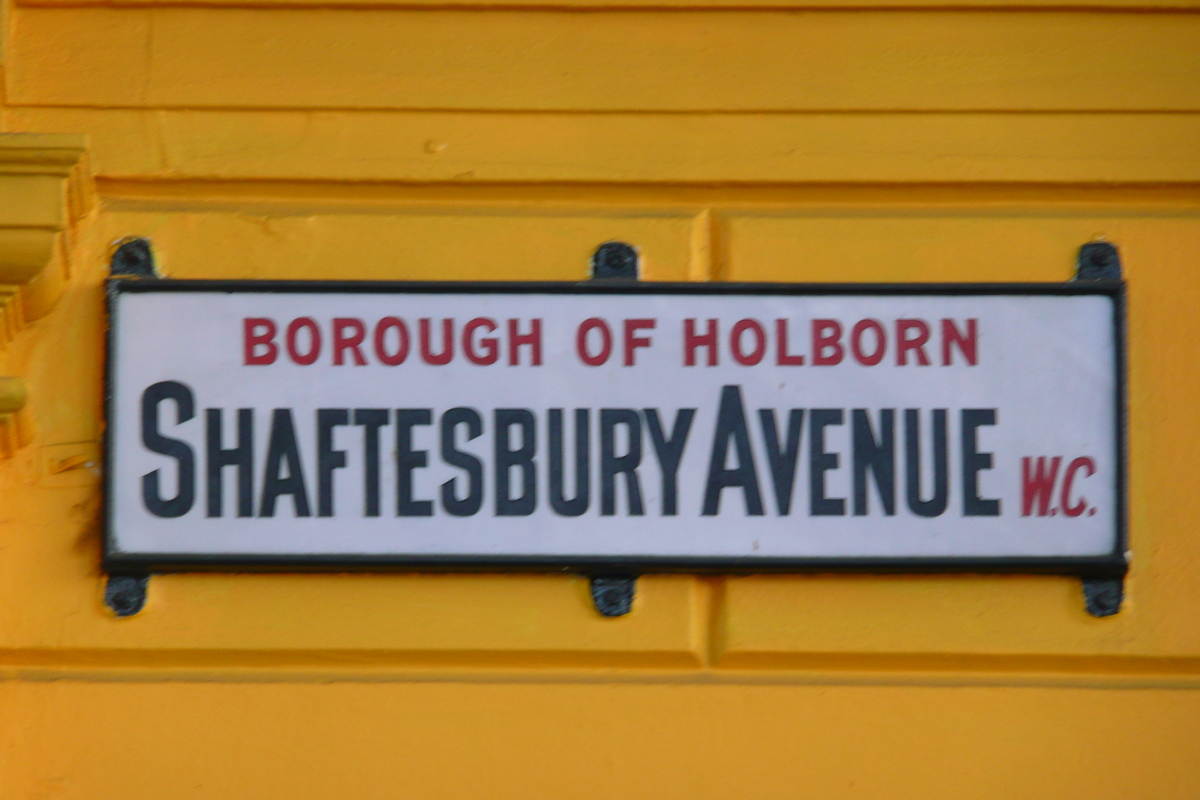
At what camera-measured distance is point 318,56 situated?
251 cm

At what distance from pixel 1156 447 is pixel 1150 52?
74 cm

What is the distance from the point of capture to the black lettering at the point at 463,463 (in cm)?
239

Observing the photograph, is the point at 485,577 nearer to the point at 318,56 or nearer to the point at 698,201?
the point at 698,201

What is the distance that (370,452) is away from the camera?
2393 mm

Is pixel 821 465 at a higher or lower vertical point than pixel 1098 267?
lower

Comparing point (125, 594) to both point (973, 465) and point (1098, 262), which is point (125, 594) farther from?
point (1098, 262)

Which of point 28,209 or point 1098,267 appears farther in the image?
point 1098,267

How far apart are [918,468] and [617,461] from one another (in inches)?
21.4

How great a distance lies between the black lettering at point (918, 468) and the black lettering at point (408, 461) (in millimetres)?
863

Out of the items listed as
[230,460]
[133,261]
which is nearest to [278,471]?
[230,460]

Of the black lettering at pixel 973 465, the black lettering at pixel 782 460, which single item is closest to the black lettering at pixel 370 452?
the black lettering at pixel 782 460

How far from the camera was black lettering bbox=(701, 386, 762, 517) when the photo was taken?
2.39 meters

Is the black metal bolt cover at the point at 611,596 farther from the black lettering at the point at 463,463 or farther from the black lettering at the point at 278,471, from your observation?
the black lettering at the point at 278,471

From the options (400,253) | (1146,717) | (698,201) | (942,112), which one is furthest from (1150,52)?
(400,253)
